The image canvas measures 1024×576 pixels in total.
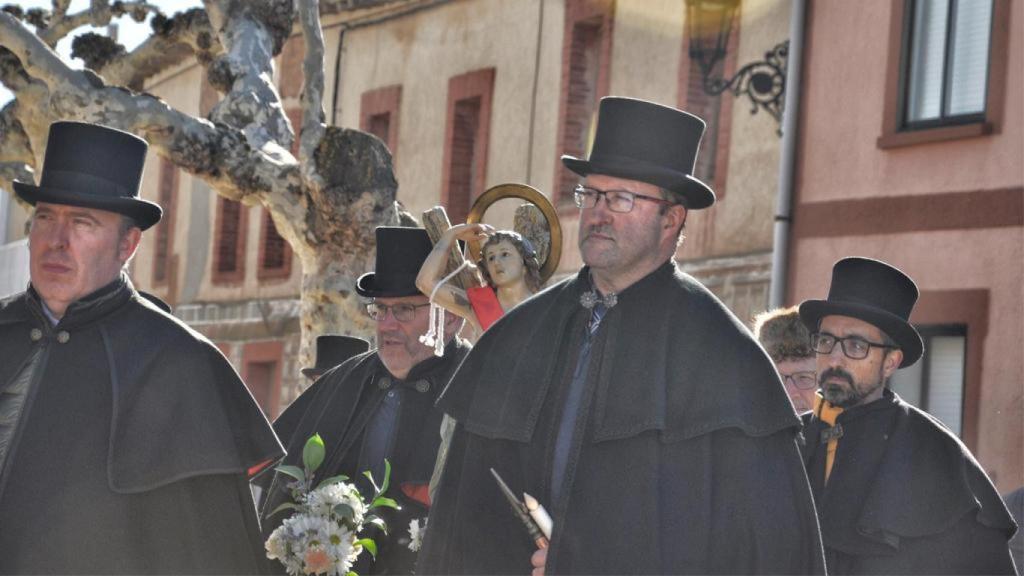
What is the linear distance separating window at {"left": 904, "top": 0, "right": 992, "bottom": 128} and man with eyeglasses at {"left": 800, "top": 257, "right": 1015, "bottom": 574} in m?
8.54

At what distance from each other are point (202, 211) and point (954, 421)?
20344 mm

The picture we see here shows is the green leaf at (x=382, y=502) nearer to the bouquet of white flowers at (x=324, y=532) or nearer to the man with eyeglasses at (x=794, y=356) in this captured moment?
the bouquet of white flowers at (x=324, y=532)

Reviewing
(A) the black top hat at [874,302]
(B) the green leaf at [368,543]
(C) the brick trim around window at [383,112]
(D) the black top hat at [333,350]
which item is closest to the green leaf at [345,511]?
(B) the green leaf at [368,543]

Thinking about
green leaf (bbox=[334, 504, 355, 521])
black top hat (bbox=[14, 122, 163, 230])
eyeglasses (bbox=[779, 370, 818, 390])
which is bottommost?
green leaf (bbox=[334, 504, 355, 521])

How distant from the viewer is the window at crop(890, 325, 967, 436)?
1630cm

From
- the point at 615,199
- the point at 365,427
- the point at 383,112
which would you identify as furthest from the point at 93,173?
the point at 383,112

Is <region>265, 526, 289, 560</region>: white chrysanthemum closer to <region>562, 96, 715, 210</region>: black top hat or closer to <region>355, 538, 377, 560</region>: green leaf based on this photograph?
<region>355, 538, 377, 560</region>: green leaf

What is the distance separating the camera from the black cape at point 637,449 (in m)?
5.97

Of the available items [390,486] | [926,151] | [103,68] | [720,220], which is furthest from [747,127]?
[390,486]

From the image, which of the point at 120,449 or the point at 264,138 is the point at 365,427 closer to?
the point at 120,449

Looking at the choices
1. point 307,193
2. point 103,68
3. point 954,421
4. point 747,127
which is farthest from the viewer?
point 747,127

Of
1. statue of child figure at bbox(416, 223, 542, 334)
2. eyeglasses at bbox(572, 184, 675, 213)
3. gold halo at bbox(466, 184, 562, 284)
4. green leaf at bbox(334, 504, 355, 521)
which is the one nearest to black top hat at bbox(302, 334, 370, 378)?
gold halo at bbox(466, 184, 562, 284)

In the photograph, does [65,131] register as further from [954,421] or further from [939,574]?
[954,421]

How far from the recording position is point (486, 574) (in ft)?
20.4
